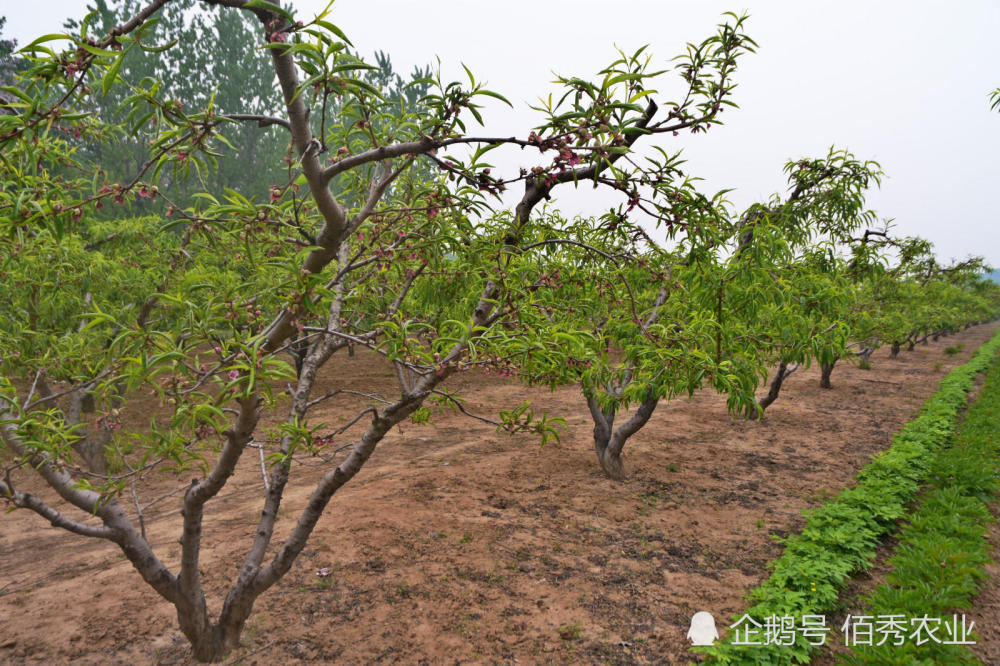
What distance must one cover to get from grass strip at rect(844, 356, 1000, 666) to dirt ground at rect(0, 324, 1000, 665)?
312mm

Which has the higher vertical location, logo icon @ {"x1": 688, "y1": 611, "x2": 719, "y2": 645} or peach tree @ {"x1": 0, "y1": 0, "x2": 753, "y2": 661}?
peach tree @ {"x1": 0, "y1": 0, "x2": 753, "y2": 661}

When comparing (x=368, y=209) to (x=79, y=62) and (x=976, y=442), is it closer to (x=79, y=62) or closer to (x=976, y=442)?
(x=79, y=62)

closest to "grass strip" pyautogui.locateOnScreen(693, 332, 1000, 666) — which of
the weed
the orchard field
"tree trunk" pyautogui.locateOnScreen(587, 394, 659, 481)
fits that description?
the orchard field

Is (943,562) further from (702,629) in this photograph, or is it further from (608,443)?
(608,443)

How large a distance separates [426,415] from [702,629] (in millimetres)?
2671

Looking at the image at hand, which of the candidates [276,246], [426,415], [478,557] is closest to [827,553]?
[478,557]

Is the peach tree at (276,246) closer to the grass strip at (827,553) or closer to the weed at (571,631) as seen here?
the weed at (571,631)

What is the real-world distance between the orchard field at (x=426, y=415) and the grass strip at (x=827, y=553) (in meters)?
0.03

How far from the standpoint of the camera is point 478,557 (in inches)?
201

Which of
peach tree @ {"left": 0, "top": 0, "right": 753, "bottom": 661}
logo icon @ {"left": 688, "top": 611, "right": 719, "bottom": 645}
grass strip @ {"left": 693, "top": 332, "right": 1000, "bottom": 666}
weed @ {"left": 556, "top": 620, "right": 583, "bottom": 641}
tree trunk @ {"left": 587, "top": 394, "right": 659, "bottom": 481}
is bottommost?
weed @ {"left": 556, "top": 620, "right": 583, "bottom": 641}

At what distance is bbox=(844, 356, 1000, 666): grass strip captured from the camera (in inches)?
146

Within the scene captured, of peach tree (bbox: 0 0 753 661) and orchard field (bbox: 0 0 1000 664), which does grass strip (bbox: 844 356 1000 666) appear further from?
peach tree (bbox: 0 0 753 661)

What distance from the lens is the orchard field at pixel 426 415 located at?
2.01 meters

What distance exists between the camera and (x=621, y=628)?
4.05m
